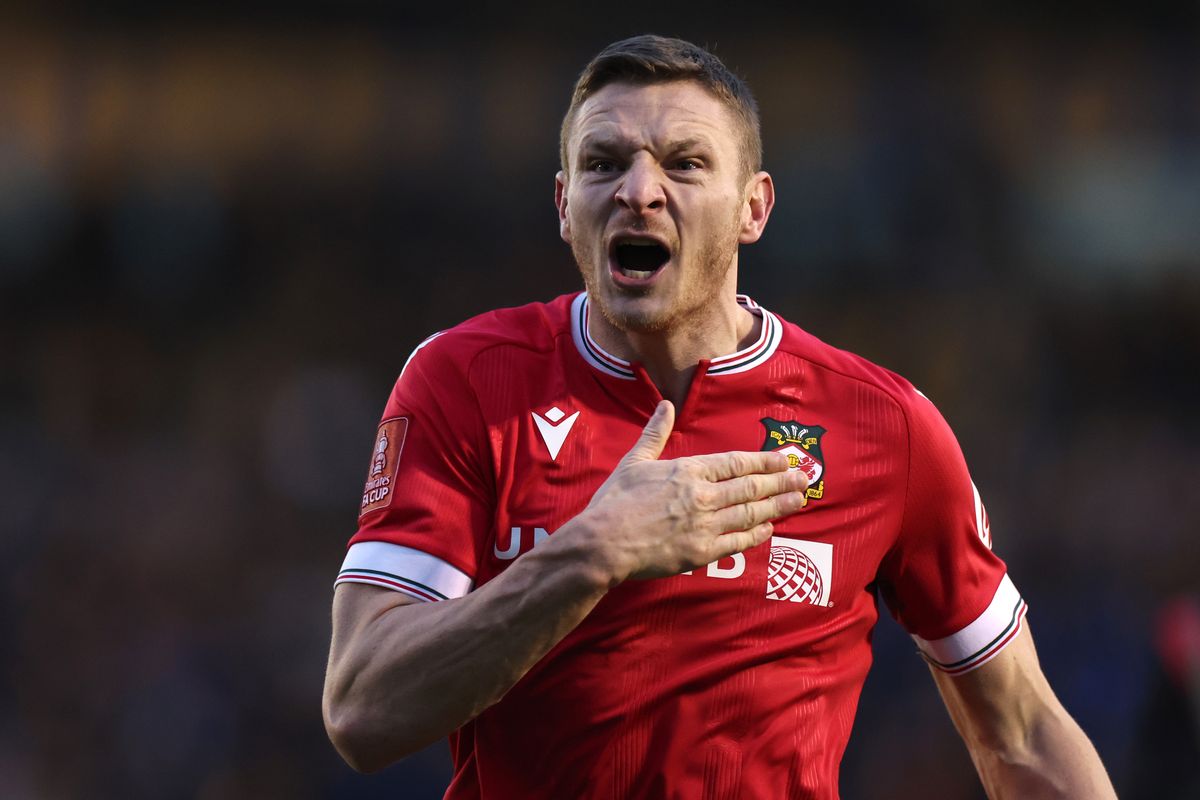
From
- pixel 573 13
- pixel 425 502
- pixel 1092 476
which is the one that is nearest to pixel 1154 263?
pixel 1092 476

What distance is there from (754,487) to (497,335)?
0.82 m

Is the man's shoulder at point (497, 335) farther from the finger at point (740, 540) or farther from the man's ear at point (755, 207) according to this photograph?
the finger at point (740, 540)

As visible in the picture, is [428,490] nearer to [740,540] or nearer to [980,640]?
[740,540]

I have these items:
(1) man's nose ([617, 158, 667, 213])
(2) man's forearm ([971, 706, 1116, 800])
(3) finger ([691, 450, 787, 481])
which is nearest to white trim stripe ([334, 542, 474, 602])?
(3) finger ([691, 450, 787, 481])

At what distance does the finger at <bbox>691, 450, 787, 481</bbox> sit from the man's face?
1.71 ft

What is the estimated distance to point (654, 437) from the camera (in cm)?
296

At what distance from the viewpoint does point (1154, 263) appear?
11195mm

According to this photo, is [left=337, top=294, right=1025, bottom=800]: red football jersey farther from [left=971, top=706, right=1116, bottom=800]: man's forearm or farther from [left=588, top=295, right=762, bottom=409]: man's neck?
[left=971, top=706, right=1116, bottom=800]: man's forearm

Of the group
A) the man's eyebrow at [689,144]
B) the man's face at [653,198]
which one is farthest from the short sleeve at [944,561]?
the man's eyebrow at [689,144]

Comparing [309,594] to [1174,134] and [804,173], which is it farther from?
[1174,134]

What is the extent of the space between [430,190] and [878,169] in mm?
3455

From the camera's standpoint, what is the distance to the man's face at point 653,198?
10.7 feet

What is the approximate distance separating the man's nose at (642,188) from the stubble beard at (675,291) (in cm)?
14

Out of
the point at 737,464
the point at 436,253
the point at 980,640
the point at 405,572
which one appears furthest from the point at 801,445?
the point at 436,253
